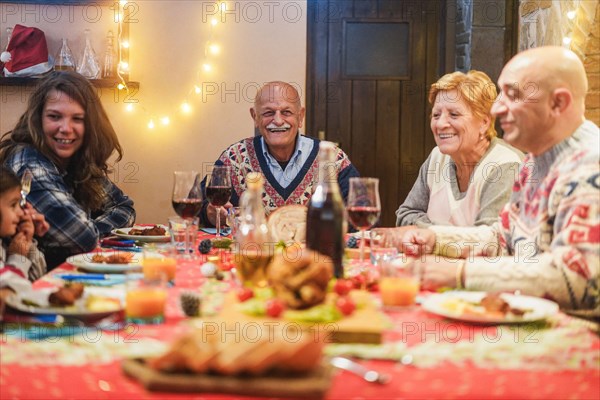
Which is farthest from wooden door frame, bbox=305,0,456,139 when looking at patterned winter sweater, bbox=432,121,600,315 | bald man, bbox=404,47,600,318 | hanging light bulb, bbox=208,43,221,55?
patterned winter sweater, bbox=432,121,600,315

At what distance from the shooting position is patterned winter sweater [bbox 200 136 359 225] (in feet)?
12.2

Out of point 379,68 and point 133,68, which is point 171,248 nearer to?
point 133,68

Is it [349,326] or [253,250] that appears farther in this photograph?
[253,250]

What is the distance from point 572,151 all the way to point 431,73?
3358mm

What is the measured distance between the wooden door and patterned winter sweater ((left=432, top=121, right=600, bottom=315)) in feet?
10.1

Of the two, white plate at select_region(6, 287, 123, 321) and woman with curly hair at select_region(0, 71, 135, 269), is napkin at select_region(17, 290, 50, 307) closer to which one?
white plate at select_region(6, 287, 123, 321)

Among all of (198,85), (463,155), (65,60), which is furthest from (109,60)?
(463,155)

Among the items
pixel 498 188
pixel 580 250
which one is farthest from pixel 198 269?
pixel 498 188

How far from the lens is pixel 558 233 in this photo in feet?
5.81

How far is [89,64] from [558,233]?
348cm

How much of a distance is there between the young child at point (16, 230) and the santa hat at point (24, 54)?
2407 millimetres

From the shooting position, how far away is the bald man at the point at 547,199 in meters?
1.63

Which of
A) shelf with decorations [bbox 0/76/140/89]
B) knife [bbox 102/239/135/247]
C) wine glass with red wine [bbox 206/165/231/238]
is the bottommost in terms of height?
knife [bbox 102/239/135/247]

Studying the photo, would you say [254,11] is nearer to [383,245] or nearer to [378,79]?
[378,79]
